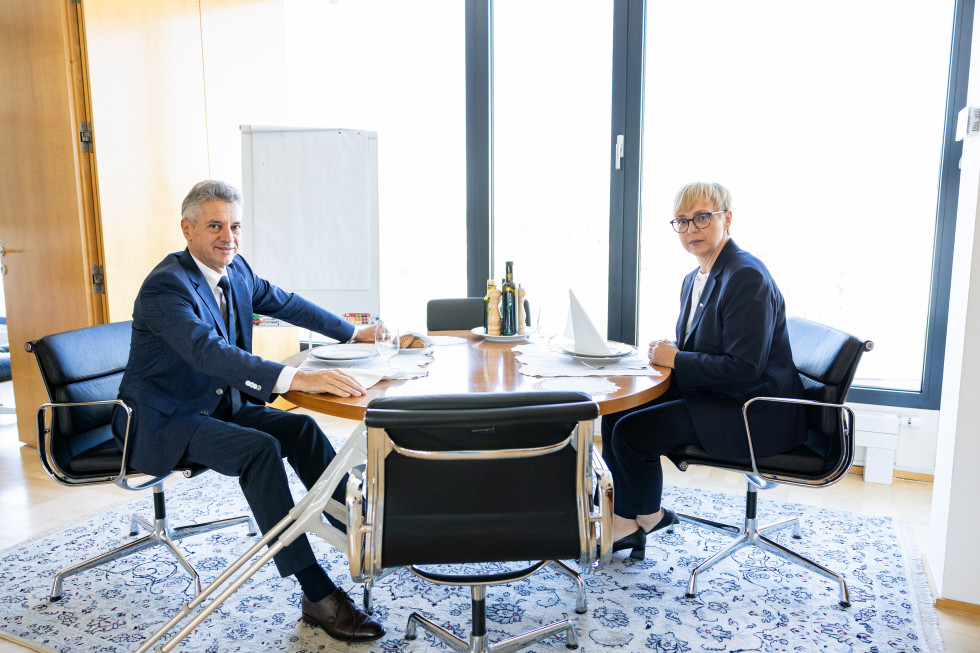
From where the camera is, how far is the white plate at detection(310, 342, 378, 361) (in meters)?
2.14

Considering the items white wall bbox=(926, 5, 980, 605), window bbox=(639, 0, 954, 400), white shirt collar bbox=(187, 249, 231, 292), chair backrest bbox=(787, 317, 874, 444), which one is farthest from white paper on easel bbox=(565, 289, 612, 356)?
window bbox=(639, 0, 954, 400)

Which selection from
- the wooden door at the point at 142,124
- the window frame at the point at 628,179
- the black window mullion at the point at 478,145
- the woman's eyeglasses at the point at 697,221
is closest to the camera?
the woman's eyeglasses at the point at 697,221

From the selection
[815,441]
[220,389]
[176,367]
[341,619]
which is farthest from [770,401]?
[176,367]

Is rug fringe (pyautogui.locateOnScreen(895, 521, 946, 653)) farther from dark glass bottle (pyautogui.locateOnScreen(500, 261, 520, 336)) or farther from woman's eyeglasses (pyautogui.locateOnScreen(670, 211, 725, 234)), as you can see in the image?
dark glass bottle (pyautogui.locateOnScreen(500, 261, 520, 336))

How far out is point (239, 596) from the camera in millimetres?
2209

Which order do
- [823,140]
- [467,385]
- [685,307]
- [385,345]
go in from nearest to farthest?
[467,385]
[385,345]
[685,307]
[823,140]

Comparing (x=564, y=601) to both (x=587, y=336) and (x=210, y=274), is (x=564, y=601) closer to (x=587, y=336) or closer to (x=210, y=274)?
(x=587, y=336)

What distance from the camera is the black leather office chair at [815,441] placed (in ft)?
6.53

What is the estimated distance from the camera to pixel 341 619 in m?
1.96

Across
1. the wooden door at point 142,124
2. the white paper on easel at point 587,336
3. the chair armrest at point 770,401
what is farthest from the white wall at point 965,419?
the wooden door at point 142,124

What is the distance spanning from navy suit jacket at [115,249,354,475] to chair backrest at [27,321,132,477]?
0.44 ft

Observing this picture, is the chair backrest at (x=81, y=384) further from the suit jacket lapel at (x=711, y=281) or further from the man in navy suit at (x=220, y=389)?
the suit jacket lapel at (x=711, y=281)

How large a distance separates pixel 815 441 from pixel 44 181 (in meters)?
3.64

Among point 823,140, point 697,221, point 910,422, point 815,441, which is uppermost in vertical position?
point 823,140
